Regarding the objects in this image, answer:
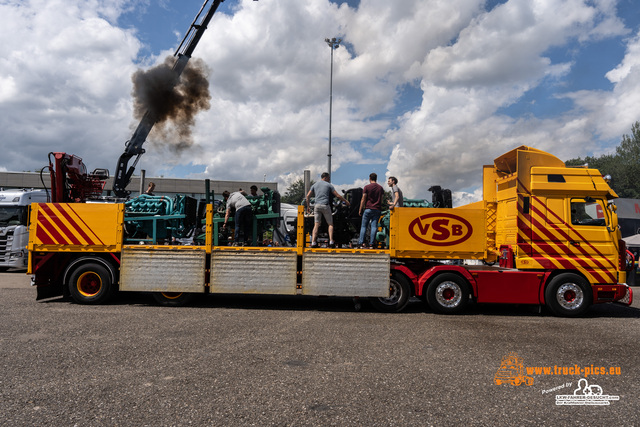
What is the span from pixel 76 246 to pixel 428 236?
6839 mm

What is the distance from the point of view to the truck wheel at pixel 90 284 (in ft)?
27.1

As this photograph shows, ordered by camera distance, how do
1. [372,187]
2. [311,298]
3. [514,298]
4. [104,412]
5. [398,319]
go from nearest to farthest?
1. [104,412]
2. [398,319]
3. [514,298]
4. [372,187]
5. [311,298]

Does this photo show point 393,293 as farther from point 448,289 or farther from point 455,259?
point 455,259

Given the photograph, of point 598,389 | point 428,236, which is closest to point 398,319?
point 428,236

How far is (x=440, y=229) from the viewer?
790 cm

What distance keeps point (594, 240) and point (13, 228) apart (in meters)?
16.8

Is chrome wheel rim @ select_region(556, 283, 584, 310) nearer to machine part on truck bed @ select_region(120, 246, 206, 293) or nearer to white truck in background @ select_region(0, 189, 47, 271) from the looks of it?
machine part on truck bed @ select_region(120, 246, 206, 293)

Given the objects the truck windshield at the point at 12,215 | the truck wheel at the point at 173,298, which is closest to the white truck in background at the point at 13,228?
the truck windshield at the point at 12,215

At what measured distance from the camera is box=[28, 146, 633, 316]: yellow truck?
781 cm

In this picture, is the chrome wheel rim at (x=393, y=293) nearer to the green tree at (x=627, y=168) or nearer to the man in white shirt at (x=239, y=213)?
the man in white shirt at (x=239, y=213)

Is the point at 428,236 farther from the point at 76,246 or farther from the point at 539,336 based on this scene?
the point at 76,246

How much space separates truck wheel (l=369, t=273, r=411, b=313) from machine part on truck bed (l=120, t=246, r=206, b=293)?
3.43 m

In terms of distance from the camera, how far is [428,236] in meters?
7.91

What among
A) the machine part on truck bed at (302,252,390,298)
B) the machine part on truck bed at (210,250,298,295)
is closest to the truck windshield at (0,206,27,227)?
the machine part on truck bed at (210,250,298,295)
